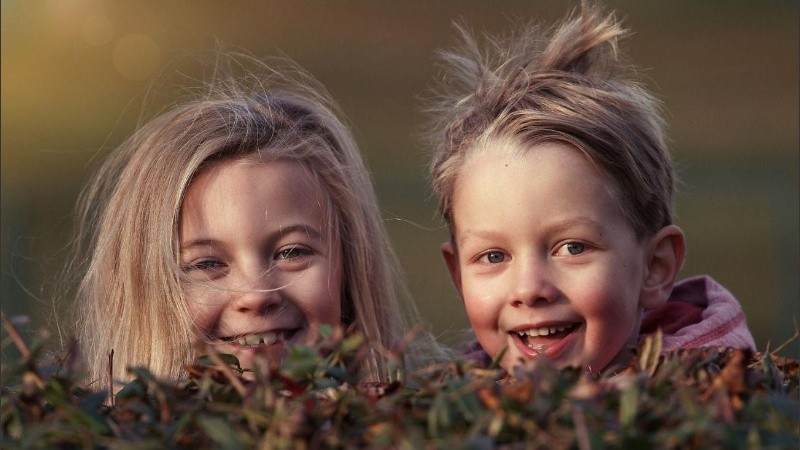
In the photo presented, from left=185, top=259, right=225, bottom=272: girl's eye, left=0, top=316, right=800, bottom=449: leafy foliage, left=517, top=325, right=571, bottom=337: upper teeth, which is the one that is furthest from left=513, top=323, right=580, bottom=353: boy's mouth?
left=0, top=316, right=800, bottom=449: leafy foliage

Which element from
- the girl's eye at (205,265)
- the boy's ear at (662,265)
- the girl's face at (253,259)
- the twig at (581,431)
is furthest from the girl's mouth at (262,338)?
the twig at (581,431)

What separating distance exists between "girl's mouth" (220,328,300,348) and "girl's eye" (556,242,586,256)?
0.51 meters

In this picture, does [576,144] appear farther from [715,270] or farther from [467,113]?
[715,270]

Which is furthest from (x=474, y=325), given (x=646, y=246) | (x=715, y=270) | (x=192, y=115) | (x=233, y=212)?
(x=715, y=270)

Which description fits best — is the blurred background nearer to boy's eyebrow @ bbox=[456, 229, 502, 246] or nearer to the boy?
the boy

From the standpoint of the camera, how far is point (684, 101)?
6238 millimetres

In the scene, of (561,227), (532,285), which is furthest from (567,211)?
(532,285)

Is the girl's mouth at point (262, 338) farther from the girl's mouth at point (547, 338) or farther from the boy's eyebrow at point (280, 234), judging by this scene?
the girl's mouth at point (547, 338)

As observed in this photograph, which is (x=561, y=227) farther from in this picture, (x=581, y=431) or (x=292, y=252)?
(x=581, y=431)

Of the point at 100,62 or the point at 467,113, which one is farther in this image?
the point at 100,62

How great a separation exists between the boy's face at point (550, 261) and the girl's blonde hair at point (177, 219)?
0.26 m

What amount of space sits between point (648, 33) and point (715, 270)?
4.59 feet

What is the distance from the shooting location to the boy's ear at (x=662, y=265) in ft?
6.49

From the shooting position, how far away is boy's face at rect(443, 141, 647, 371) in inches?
71.3
